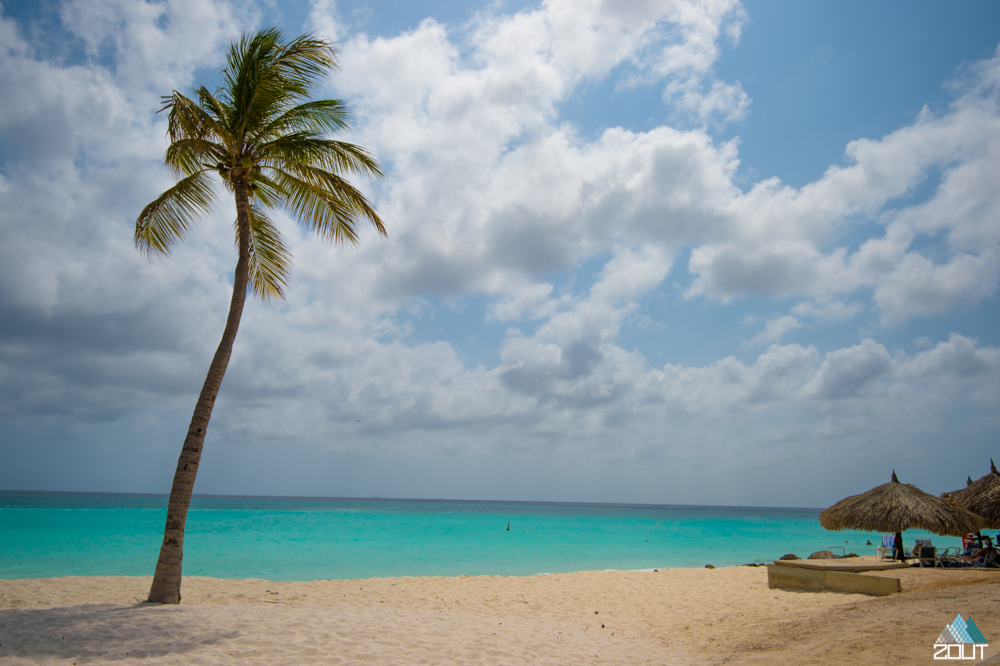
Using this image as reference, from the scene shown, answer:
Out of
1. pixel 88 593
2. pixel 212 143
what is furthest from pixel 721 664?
pixel 88 593

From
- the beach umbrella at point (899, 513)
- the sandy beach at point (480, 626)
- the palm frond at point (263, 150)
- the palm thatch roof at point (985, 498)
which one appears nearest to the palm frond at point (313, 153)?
the palm frond at point (263, 150)

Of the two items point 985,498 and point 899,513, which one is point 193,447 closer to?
point 899,513

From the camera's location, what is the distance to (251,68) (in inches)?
318

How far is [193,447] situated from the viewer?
7.22 meters

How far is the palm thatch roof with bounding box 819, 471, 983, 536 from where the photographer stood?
1312cm

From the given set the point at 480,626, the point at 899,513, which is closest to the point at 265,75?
the point at 480,626

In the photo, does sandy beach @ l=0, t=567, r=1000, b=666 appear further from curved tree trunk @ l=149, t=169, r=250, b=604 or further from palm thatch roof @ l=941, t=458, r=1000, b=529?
palm thatch roof @ l=941, t=458, r=1000, b=529

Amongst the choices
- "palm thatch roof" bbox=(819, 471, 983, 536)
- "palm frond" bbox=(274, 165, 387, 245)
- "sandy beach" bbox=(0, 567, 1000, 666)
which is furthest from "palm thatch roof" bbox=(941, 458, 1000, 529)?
"palm frond" bbox=(274, 165, 387, 245)

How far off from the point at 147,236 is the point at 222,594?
6464 millimetres

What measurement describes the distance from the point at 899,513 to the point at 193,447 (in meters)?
16.0

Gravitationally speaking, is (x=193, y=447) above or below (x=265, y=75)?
below

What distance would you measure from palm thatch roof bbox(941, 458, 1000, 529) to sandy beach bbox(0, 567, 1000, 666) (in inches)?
158

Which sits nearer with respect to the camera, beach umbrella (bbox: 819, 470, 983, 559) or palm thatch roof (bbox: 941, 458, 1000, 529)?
beach umbrella (bbox: 819, 470, 983, 559)

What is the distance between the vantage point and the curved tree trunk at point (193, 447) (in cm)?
694
